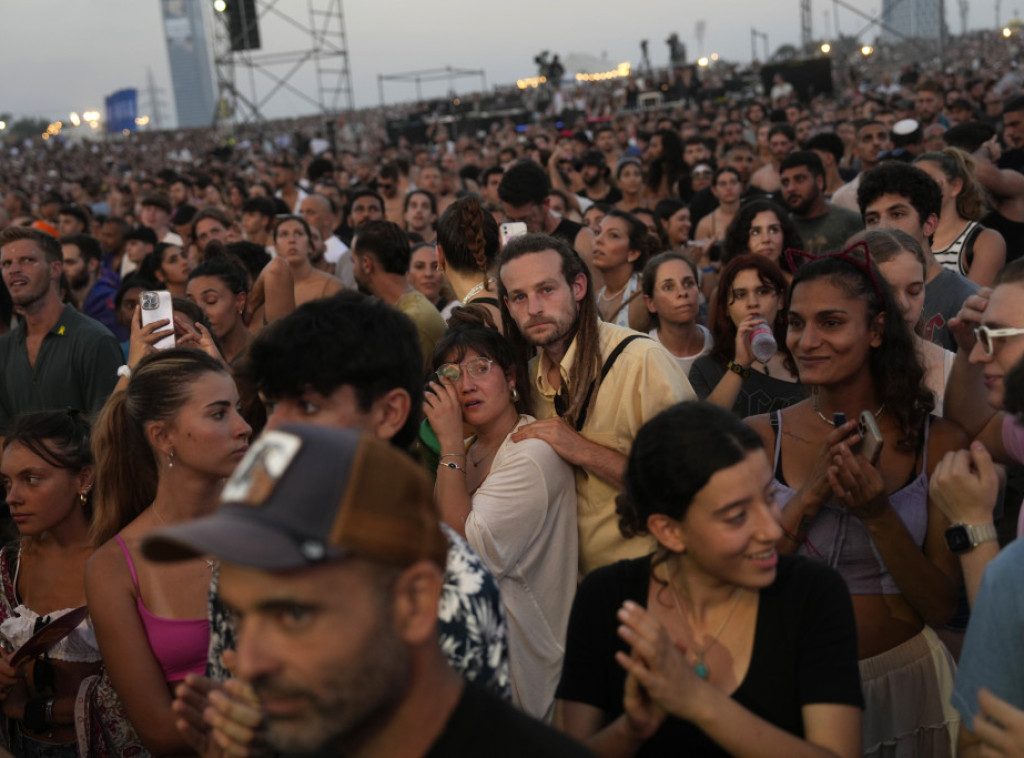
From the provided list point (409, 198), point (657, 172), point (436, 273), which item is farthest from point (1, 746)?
point (657, 172)

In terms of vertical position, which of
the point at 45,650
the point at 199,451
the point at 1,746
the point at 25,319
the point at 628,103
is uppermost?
the point at 628,103

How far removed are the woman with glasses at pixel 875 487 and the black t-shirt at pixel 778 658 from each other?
19.8 inches

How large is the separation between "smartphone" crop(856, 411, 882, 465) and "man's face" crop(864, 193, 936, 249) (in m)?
2.32

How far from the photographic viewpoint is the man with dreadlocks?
125 inches

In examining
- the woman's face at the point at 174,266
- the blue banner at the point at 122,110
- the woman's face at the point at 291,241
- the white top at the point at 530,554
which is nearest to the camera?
the white top at the point at 530,554

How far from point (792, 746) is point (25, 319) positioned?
4.66 m

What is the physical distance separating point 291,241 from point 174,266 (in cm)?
91

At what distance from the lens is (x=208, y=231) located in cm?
802

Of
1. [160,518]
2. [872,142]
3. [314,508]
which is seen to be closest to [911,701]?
[314,508]

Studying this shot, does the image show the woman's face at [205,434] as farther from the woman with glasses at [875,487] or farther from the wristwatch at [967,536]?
the wristwatch at [967,536]

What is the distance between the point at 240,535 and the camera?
4.40 feet

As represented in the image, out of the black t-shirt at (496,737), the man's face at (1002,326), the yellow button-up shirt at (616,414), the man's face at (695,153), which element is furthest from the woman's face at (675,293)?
the man's face at (695,153)

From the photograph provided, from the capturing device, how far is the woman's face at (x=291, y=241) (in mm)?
6586

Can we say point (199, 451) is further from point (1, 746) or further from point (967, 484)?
point (967, 484)
